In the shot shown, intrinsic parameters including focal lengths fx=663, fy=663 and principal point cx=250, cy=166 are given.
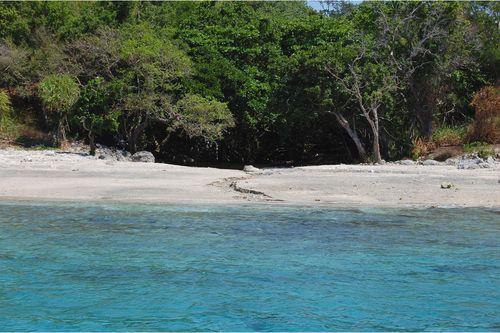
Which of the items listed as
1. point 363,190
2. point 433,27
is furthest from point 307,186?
point 433,27

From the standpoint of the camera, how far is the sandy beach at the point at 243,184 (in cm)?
1605

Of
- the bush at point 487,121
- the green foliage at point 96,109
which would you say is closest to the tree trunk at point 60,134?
the green foliage at point 96,109

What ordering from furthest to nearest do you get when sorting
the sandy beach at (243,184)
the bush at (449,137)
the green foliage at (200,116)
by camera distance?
the bush at (449,137)
the green foliage at (200,116)
the sandy beach at (243,184)

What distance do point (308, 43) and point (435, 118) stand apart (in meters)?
6.56

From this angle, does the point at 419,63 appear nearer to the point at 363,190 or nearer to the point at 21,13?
the point at 363,190

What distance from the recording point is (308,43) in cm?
2941

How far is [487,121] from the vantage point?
2662 cm

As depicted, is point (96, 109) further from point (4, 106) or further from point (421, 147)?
point (421, 147)

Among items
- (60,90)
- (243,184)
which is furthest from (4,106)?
(243,184)

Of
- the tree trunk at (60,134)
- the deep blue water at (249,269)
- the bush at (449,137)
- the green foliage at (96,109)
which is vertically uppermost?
the green foliage at (96,109)

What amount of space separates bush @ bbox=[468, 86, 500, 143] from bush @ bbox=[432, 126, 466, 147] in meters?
0.49

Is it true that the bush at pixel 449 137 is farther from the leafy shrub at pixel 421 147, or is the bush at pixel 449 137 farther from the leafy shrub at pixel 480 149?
the leafy shrub at pixel 480 149

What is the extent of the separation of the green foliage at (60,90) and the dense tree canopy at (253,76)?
0.16 ft

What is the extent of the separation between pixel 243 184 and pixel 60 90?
466 inches
